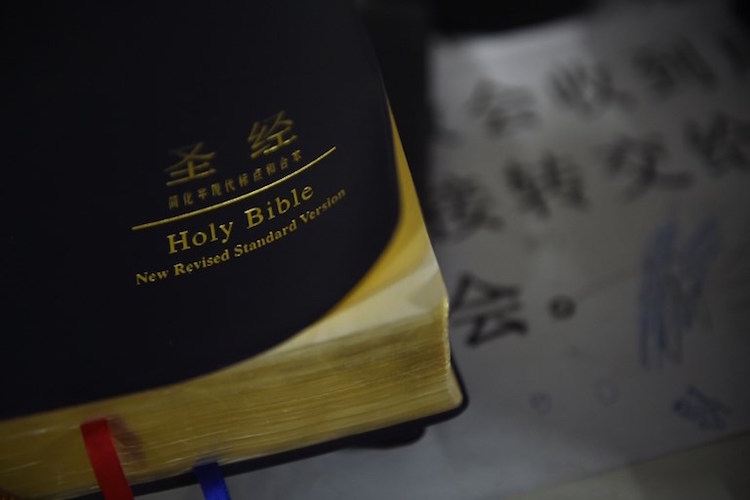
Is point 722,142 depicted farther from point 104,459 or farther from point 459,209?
point 104,459

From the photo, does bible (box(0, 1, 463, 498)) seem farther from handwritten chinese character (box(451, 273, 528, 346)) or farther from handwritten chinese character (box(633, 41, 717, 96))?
handwritten chinese character (box(633, 41, 717, 96))

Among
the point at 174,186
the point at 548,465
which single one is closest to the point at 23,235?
the point at 174,186

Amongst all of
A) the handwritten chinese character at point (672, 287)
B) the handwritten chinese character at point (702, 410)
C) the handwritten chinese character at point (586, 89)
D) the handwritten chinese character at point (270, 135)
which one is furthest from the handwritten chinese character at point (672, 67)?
the handwritten chinese character at point (270, 135)

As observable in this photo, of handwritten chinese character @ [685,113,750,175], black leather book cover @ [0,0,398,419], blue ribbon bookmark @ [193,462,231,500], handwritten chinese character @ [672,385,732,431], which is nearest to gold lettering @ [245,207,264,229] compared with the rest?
black leather book cover @ [0,0,398,419]

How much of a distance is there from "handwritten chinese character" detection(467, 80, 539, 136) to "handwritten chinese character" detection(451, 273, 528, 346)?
0.41 feet

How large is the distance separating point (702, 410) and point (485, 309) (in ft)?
0.36

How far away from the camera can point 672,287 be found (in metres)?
0.41

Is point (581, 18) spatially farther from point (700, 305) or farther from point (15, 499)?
point (15, 499)

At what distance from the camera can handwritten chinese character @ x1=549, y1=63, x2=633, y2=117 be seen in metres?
0.53

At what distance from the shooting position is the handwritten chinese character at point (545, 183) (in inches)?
Result: 18.5

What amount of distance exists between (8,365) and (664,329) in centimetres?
28

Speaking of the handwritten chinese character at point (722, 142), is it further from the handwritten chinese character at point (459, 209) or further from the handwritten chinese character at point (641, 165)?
the handwritten chinese character at point (459, 209)

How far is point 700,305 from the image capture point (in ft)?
1.33

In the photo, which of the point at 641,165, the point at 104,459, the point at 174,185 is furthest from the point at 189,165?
the point at 641,165
